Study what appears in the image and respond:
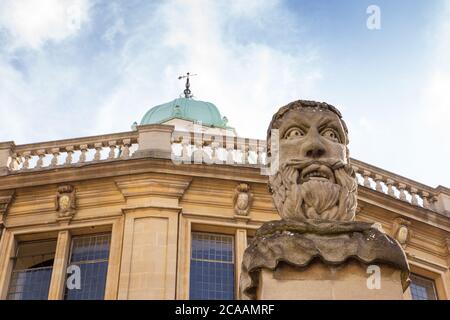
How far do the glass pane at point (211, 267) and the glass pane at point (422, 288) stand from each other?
15.5ft

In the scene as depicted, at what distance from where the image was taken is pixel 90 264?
575 inches

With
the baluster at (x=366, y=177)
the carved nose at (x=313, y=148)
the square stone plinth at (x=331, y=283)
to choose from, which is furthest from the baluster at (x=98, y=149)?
the square stone plinth at (x=331, y=283)

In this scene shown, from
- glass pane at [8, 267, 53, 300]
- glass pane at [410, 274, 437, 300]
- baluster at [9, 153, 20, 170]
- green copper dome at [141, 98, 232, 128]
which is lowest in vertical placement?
glass pane at [8, 267, 53, 300]

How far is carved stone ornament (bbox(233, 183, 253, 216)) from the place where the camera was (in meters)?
15.2

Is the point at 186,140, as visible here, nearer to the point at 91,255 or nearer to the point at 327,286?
the point at 91,255

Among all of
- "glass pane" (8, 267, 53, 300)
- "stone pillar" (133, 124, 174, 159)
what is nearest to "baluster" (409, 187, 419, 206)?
"stone pillar" (133, 124, 174, 159)

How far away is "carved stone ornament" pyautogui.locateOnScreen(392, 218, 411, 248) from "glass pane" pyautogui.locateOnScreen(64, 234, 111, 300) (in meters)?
6.75

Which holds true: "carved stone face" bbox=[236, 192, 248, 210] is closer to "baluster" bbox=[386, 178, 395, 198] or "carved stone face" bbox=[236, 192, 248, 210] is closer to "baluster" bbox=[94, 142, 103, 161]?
"baluster" bbox=[94, 142, 103, 161]

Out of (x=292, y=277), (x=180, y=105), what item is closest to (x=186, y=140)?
(x=180, y=105)

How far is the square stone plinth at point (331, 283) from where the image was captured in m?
4.00

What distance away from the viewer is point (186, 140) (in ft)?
52.3

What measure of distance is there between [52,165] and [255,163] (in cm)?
473

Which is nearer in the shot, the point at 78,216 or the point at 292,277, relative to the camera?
the point at 292,277
